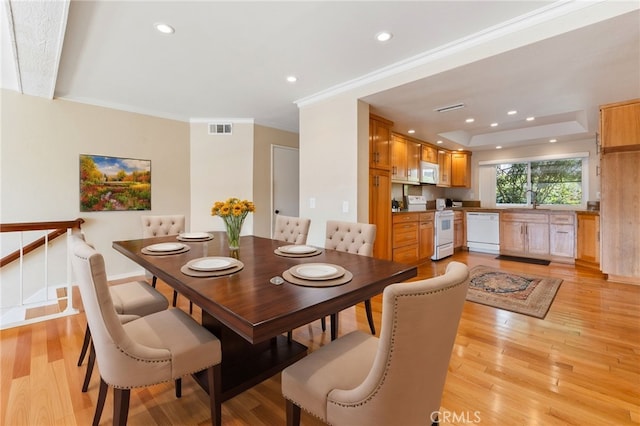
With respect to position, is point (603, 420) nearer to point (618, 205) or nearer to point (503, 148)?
point (618, 205)

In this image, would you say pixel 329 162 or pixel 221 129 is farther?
pixel 221 129

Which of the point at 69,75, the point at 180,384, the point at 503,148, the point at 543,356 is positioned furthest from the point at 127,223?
the point at 503,148

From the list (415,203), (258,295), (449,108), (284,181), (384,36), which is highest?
(384,36)

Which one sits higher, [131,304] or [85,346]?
[131,304]

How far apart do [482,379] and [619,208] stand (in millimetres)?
3475

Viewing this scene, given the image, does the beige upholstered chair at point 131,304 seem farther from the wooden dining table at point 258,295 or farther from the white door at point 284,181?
the white door at point 284,181

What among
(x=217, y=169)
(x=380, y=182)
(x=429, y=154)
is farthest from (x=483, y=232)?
(x=217, y=169)

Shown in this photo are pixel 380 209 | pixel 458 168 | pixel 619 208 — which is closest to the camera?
pixel 619 208

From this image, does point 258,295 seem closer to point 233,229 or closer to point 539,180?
point 233,229

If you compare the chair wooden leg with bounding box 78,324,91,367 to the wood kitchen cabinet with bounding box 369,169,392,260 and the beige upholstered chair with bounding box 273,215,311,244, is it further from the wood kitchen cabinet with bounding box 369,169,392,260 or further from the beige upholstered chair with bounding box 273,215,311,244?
the wood kitchen cabinet with bounding box 369,169,392,260

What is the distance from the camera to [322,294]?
1.17 meters

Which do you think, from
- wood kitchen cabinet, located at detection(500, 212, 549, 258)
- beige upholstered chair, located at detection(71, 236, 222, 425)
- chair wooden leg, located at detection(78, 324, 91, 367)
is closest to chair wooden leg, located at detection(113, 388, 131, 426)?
beige upholstered chair, located at detection(71, 236, 222, 425)

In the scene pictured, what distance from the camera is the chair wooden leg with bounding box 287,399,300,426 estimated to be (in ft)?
3.57

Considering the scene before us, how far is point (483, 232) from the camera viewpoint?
5.75 metres
